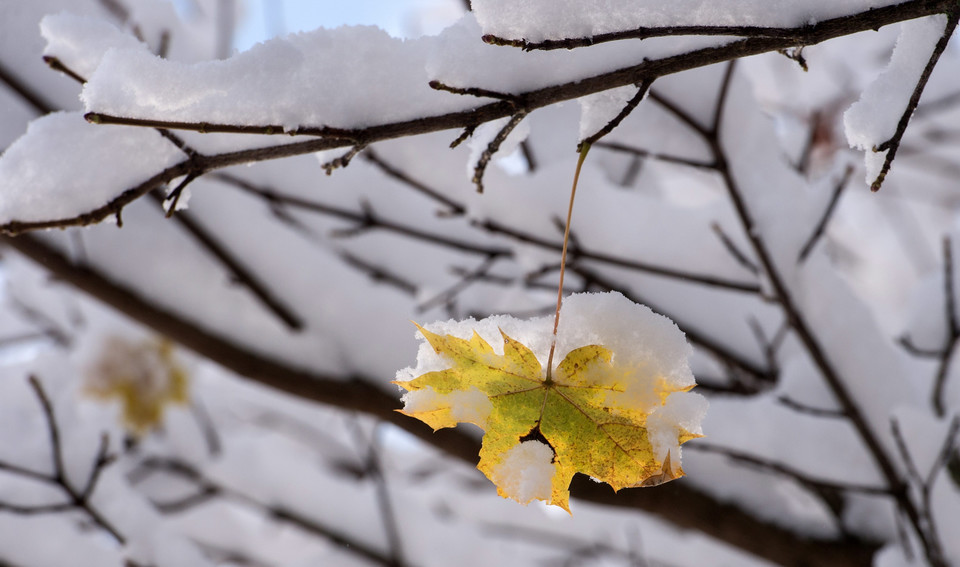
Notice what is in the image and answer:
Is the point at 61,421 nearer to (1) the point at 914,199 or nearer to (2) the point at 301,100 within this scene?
(2) the point at 301,100

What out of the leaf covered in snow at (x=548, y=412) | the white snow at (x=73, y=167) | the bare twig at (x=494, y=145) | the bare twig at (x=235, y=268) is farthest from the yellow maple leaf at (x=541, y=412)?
the bare twig at (x=235, y=268)

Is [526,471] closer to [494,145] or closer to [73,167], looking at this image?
[494,145]

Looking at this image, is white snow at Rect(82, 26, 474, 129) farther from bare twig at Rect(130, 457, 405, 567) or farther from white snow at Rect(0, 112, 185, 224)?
bare twig at Rect(130, 457, 405, 567)

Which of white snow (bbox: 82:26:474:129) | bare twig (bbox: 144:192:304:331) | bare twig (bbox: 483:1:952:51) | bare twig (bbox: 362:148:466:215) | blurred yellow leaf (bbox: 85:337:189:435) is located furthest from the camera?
blurred yellow leaf (bbox: 85:337:189:435)

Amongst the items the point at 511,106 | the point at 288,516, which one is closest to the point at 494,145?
the point at 511,106

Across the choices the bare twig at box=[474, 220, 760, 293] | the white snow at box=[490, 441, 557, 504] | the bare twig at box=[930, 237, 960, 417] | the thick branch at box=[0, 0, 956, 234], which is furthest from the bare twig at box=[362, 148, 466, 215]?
the bare twig at box=[930, 237, 960, 417]

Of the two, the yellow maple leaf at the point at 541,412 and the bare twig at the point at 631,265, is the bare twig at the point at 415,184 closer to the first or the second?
the bare twig at the point at 631,265
